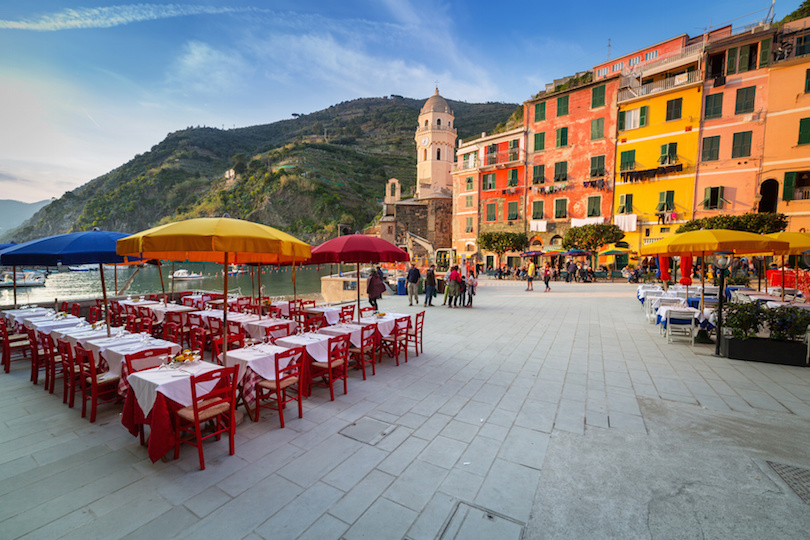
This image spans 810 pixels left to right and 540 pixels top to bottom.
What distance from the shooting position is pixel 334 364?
479cm

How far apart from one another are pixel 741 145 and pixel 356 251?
90.4 ft

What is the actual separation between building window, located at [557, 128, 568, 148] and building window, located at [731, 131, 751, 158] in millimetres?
10301

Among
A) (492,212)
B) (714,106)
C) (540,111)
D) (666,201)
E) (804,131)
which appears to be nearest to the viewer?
(804,131)

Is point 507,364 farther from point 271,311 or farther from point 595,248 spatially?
point 595,248

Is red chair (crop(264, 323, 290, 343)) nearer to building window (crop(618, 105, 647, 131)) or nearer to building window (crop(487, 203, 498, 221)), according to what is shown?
building window (crop(487, 203, 498, 221))

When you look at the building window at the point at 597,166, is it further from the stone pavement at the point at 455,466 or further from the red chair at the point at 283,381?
the red chair at the point at 283,381

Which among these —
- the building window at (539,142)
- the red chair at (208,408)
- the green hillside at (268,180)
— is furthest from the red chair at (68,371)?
the green hillside at (268,180)

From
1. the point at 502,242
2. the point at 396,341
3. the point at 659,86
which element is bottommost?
the point at 396,341

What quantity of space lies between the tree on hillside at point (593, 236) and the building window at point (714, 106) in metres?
8.72

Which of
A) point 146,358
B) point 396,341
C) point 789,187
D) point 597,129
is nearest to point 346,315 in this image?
point 396,341

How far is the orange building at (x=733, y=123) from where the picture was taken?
67.6 feet

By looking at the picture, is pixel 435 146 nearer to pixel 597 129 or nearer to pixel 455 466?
pixel 597 129

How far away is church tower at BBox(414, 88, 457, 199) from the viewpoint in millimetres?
46344

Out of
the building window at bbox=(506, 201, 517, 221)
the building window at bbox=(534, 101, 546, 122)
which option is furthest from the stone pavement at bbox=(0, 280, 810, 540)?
the building window at bbox=(534, 101, 546, 122)
